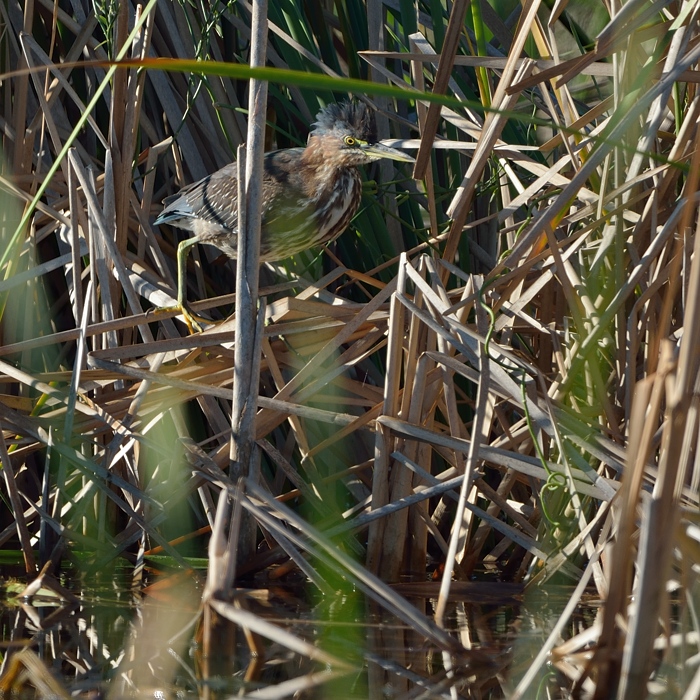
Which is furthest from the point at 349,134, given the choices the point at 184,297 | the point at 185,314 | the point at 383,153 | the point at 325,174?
the point at 185,314

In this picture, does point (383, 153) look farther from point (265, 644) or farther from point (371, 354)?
point (265, 644)

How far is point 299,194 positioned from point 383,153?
592 mm

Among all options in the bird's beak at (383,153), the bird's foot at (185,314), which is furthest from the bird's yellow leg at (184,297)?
the bird's beak at (383,153)

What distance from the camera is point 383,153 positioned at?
3775mm

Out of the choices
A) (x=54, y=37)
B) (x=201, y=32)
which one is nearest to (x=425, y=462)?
(x=201, y=32)

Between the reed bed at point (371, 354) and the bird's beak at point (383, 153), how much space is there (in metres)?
0.05

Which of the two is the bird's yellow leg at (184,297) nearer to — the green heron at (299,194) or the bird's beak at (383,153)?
the green heron at (299,194)

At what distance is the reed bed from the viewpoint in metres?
2.52

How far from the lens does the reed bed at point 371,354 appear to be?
2.52 m

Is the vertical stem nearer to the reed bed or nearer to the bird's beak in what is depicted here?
the reed bed

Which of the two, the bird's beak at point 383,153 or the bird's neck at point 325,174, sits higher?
the bird's beak at point 383,153

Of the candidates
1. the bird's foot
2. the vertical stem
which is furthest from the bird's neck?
the vertical stem

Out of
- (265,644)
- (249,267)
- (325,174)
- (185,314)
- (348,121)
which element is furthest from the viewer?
(325,174)

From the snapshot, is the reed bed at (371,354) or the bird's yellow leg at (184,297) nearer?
the reed bed at (371,354)
